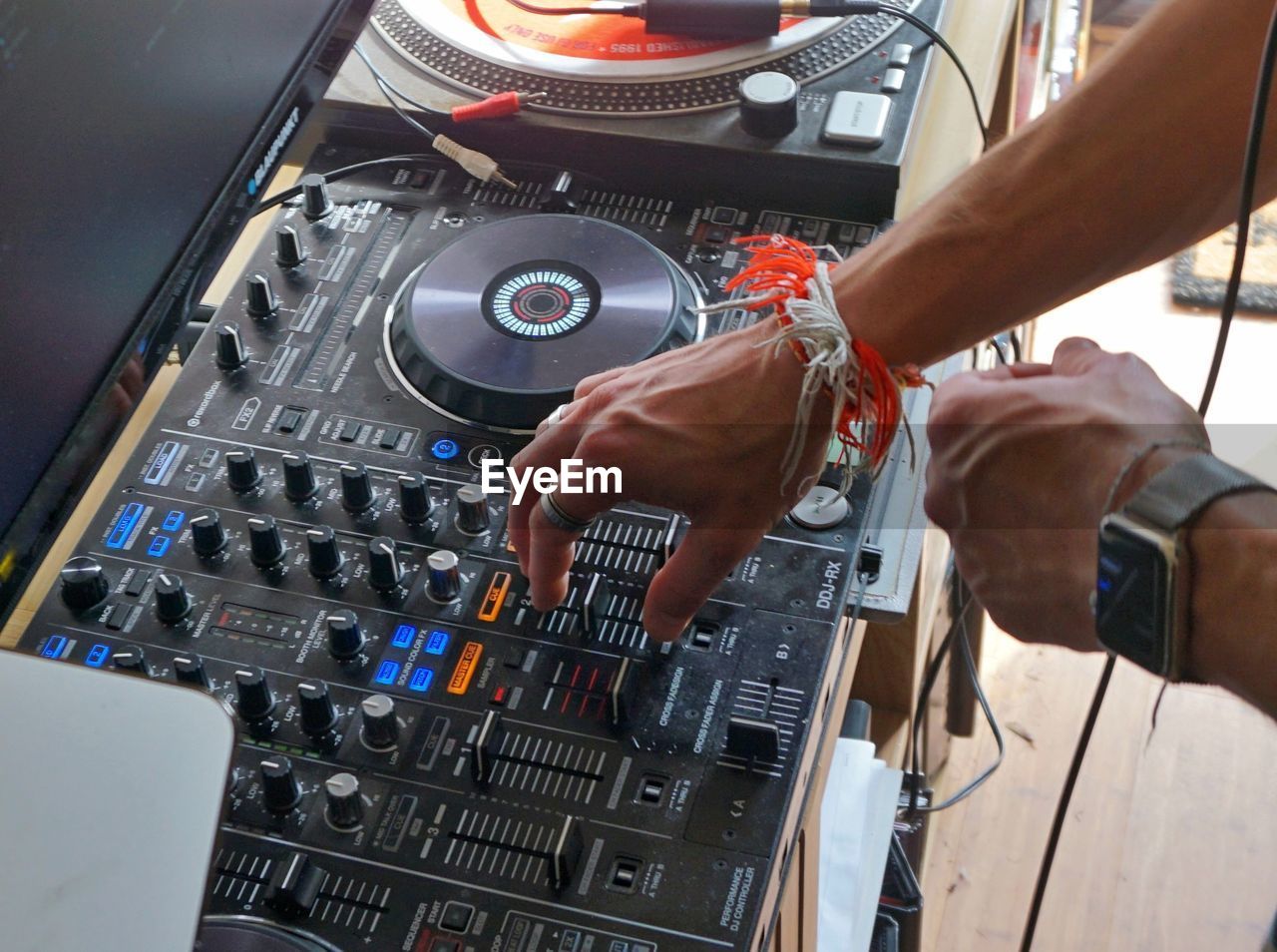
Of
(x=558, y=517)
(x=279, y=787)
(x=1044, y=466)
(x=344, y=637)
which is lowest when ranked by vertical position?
(x=279, y=787)

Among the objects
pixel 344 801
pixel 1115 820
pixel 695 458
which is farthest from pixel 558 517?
pixel 1115 820

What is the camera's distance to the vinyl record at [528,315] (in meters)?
1.03

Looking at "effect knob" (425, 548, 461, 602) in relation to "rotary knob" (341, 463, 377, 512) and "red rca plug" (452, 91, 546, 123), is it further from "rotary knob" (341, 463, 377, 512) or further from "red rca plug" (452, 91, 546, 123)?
"red rca plug" (452, 91, 546, 123)

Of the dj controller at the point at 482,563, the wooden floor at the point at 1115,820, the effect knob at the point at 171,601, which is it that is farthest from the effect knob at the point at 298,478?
the wooden floor at the point at 1115,820

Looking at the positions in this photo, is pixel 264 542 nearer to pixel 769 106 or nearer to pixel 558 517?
pixel 558 517

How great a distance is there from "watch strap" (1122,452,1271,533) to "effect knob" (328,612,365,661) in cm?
48

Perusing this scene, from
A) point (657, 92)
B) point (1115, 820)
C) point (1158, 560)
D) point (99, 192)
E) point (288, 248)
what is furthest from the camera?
point (1115, 820)

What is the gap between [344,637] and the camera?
34.7 inches

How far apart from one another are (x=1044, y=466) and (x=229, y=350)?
0.63 m

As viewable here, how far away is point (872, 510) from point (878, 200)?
1.03 feet

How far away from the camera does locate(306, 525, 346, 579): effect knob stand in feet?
3.02

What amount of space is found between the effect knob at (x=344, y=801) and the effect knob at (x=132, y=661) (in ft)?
0.52

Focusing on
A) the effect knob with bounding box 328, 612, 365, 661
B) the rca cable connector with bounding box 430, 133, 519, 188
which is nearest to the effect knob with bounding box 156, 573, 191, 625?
the effect knob with bounding box 328, 612, 365, 661

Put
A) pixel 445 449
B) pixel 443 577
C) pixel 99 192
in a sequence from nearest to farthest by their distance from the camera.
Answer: pixel 99 192 → pixel 443 577 → pixel 445 449
